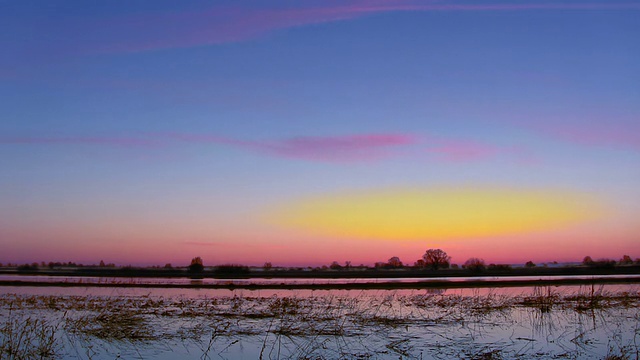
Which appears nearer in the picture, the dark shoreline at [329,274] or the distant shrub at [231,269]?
the dark shoreline at [329,274]

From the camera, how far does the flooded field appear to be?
55.9 ft

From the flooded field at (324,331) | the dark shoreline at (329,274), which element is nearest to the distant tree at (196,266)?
the dark shoreline at (329,274)

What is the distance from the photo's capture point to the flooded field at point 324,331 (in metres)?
17.0

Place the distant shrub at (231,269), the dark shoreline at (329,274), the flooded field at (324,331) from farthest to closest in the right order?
the distant shrub at (231,269)
the dark shoreline at (329,274)
the flooded field at (324,331)

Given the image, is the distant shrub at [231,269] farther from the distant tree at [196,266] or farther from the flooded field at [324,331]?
the flooded field at [324,331]

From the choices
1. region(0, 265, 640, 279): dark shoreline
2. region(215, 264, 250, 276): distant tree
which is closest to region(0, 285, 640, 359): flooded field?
region(0, 265, 640, 279): dark shoreline

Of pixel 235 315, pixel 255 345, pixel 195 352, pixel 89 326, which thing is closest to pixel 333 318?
pixel 235 315

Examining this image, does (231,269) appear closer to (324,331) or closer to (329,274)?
(329,274)

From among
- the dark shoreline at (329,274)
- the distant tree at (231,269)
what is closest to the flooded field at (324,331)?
the dark shoreline at (329,274)

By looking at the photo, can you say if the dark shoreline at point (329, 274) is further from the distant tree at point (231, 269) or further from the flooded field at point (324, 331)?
the flooded field at point (324, 331)

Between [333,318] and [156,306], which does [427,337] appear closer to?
[333,318]

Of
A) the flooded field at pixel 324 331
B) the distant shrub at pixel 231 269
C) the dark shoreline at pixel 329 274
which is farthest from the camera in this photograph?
the distant shrub at pixel 231 269

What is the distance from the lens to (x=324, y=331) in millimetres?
20844

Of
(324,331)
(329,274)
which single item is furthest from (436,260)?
(324,331)
